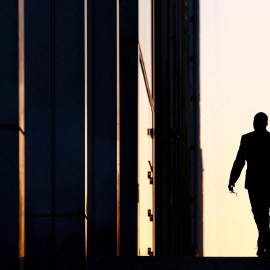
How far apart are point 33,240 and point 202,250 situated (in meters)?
88.1

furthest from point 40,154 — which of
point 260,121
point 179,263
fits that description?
point 260,121

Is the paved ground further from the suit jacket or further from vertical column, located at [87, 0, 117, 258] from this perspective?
the suit jacket

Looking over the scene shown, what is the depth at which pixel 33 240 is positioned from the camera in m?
9.23

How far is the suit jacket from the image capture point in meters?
11.9

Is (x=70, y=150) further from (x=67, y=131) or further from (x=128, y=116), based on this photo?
(x=128, y=116)

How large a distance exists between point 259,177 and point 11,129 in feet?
20.0

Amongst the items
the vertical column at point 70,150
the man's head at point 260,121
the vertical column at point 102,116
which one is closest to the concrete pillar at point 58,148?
the vertical column at point 70,150

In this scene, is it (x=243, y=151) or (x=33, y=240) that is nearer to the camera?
(x=33, y=240)

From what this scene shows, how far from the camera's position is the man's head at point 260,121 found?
11.6 metres

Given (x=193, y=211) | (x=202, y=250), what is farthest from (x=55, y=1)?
(x=202, y=250)

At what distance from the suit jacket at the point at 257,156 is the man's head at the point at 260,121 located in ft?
0.35

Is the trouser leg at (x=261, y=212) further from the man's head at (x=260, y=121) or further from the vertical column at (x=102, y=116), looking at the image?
the vertical column at (x=102, y=116)

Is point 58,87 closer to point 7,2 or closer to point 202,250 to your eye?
point 7,2

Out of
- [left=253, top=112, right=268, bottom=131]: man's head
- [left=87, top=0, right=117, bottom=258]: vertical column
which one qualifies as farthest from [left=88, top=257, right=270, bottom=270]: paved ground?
[left=253, top=112, right=268, bottom=131]: man's head
